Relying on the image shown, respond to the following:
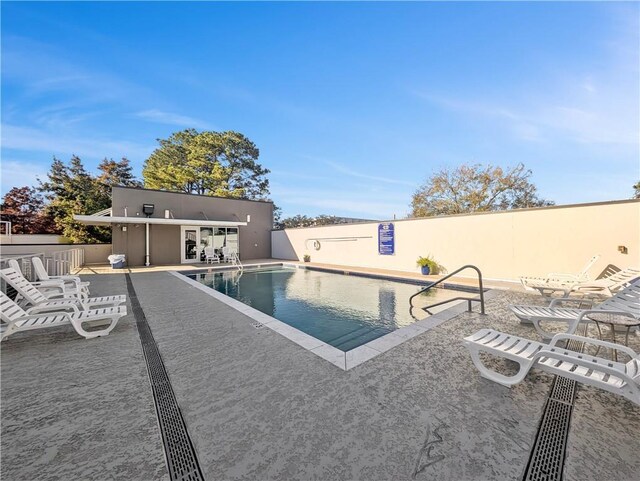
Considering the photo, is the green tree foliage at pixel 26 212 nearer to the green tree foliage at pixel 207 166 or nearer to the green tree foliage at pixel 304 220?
the green tree foliage at pixel 207 166

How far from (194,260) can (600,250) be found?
17337mm

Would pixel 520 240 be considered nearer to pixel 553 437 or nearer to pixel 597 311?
pixel 597 311

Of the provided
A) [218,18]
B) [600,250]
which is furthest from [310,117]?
[600,250]

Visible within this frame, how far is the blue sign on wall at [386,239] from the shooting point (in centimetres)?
1188

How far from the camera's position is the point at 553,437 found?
1833 mm

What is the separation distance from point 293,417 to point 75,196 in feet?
87.8

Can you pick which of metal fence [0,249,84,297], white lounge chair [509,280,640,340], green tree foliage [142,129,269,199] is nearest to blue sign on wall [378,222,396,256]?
white lounge chair [509,280,640,340]

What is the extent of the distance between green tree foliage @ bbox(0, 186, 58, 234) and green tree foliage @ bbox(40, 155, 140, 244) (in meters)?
1.24

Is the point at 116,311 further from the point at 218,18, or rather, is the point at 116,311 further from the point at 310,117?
the point at 310,117

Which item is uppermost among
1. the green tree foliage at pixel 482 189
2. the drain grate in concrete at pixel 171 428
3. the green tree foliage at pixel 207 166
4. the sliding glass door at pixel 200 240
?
the green tree foliage at pixel 207 166

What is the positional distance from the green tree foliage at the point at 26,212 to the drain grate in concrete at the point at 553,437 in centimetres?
2968

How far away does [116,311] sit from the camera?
4035 mm

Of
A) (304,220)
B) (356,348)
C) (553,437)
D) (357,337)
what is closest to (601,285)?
(357,337)

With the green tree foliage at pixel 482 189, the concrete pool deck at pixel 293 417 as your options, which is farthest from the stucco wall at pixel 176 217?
the green tree foliage at pixel 482 189
